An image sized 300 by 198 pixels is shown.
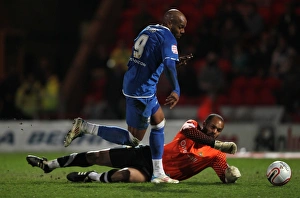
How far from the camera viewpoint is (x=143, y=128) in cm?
803

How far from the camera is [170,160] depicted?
812 centimetres

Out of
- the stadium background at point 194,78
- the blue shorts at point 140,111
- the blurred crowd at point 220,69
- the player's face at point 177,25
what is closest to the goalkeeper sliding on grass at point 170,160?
the blue shorts at point 140,111

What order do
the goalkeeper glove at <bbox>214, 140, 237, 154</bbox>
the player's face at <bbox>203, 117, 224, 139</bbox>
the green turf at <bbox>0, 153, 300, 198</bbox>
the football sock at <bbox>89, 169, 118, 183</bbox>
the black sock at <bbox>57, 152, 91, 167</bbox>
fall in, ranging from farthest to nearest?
the black sock at <bbox>57, 152, 91, 167</bbox> < the football sock at <bbox>89, 169, 118, 183</bbox> < the player's face at <bbox>203, 117, 224, 139</bbox> < the goalkeeper glove at <bbox>214, 140, 237, 154</bbox> < the green turf at <bbox>0, 153, 300, 198</bbox>

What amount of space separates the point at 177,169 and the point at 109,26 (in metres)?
11.4

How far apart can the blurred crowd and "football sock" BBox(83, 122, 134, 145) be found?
7.08 m

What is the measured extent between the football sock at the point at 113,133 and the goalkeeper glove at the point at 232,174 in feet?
3.91

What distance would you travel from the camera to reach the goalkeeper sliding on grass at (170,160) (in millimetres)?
7918

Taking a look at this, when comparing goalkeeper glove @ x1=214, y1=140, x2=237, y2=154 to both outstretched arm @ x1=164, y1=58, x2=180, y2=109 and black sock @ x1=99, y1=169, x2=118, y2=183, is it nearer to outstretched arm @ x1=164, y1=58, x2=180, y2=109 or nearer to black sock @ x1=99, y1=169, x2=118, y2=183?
outstretched arm @ x1=164, y1=58, x2=180, y2=109

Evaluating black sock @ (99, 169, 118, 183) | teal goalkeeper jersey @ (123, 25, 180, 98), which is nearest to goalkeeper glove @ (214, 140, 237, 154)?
teal goalkeeper jersey @ (123, 25, 180, 98)

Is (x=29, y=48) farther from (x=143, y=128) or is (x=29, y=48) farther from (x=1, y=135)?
(x=143, y=128)

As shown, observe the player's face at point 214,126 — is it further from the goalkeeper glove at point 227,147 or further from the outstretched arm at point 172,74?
the outstretched arm at point 172,74

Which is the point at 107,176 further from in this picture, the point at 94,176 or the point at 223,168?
the point at 223,168

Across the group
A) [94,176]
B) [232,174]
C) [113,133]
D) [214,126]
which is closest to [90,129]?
[113,133]

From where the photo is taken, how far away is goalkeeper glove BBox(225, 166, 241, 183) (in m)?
7.90
